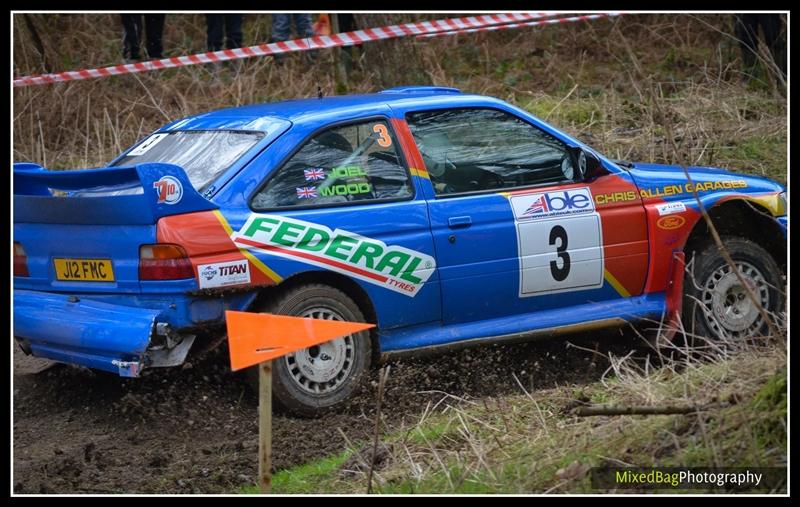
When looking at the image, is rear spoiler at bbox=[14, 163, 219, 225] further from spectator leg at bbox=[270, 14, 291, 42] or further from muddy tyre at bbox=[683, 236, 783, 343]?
spectator leg at bbox=[270, 14, 291, 42]

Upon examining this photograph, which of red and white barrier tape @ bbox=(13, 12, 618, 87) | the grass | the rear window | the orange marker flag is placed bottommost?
the grass

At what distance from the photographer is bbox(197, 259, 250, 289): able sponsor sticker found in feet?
19.5

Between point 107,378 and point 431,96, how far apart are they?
259 cm

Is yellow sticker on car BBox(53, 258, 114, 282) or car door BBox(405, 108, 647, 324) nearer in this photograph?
yellow sticker on car BBox(53, 258, 114, 282)

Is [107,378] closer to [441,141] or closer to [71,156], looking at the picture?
[441,141]

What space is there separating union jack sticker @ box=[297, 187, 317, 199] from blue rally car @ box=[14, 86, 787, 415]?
12 millimetres

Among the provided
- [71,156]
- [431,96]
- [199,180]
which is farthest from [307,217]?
[71,156]

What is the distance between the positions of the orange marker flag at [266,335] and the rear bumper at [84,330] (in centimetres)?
158

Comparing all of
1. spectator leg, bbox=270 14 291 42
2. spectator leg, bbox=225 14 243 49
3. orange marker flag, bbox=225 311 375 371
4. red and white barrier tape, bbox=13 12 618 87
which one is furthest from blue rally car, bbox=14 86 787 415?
spectator leg, bbox=270 14 291 42

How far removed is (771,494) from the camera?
422 centimetres

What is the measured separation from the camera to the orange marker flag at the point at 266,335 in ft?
14.5

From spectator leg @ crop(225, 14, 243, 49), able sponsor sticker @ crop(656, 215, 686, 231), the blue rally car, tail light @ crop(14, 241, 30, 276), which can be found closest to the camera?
the blue rally car

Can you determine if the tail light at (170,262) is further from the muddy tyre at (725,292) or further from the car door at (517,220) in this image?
the muddy tyre at (725,292)

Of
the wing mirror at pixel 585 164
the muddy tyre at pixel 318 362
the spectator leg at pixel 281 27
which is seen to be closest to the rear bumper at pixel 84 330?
→ the muddy tyre at pixel 318 362
